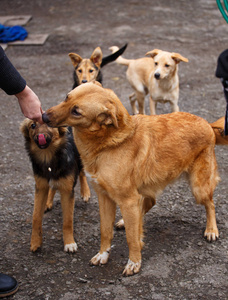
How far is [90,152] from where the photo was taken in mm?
3154

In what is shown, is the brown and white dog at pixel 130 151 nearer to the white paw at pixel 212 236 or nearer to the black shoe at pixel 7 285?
the white paw at pixel 212 236

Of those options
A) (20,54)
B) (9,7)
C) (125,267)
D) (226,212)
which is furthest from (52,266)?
(9,7)

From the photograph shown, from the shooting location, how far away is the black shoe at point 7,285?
306 cm

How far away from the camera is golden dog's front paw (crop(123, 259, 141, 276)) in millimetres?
3344

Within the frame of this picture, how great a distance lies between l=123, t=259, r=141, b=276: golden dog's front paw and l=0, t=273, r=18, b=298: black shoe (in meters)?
0.92

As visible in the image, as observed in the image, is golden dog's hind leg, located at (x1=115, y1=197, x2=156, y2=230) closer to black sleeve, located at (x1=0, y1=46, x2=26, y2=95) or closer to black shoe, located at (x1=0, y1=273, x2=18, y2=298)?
black shoe, located at (x1=0, y1=273, x2=18, y2=298)

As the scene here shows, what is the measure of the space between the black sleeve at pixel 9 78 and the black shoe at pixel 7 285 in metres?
1.49

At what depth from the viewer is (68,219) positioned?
3668 millimetres

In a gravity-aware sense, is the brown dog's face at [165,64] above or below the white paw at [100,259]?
above

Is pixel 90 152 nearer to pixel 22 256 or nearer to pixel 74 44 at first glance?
pixel 22 256

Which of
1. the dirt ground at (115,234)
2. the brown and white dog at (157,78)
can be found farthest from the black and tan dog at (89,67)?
the dirt ground at (115,234)

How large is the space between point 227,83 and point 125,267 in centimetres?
184

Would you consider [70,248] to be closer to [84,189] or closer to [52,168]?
[52,168]

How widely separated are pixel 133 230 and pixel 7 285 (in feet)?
3.59
